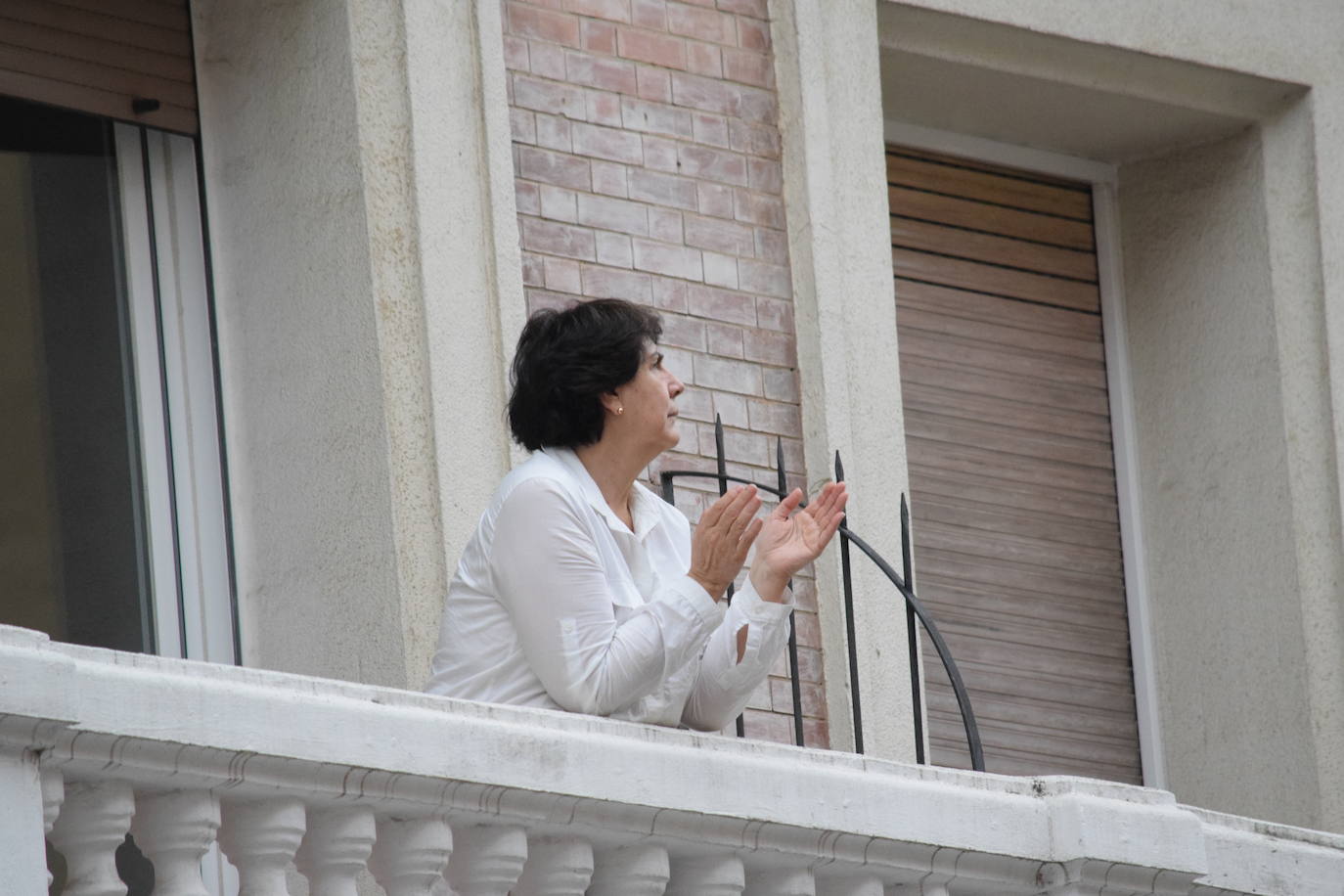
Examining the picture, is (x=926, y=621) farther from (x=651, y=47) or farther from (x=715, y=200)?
(x=651, y=47)

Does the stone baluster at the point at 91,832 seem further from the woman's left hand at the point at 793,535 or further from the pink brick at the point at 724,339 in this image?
the pink brick at the point at 724,339

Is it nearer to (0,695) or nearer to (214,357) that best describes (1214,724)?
(214,357)

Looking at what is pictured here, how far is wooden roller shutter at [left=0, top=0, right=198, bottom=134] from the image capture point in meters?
6.20

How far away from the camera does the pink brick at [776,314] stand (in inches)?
280

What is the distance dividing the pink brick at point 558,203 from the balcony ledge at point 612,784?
99.1 inches

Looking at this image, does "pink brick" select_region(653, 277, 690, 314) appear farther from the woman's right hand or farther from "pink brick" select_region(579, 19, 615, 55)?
the woman's right hand

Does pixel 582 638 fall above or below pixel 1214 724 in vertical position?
above

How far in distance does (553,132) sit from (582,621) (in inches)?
103

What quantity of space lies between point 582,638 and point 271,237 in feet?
7.82

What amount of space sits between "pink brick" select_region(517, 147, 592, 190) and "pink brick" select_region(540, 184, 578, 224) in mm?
19

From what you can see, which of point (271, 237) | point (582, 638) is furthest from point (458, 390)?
point (582, 638)

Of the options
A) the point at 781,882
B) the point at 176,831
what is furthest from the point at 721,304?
the point at 176,831

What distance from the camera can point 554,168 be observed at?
22.1 ft

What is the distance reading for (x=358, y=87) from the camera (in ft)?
20.8
